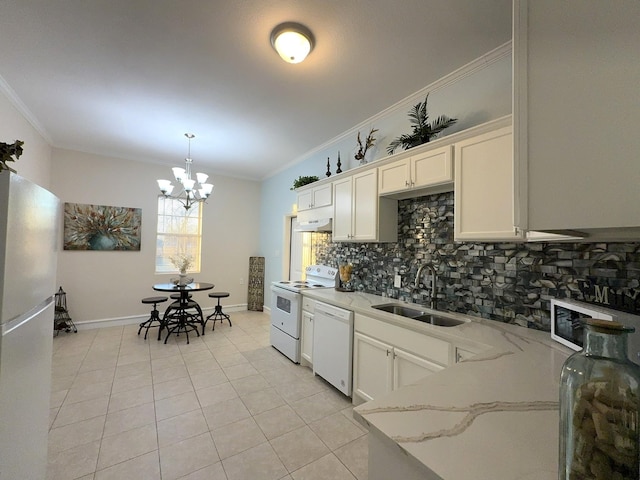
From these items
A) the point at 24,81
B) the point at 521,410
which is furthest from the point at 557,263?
the point at 24,81

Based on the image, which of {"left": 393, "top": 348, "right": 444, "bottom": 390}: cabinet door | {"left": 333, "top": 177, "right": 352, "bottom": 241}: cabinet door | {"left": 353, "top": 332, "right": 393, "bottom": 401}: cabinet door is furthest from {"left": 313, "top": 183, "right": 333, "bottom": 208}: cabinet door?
{"left": 393, "top": 348, "right": 444, "bottom": 390}: cabinet door

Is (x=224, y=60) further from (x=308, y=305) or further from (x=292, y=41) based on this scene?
(x=308, y=305)

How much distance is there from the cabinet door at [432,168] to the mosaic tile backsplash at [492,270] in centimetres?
33

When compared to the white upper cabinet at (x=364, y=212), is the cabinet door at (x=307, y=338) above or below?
below

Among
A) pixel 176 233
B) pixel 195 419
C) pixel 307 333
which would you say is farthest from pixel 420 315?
pixel 176 233

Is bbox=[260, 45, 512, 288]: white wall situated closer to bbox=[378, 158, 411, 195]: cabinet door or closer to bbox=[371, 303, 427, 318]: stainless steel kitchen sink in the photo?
bbox=[378, 158, 411, 195]: cabinet door

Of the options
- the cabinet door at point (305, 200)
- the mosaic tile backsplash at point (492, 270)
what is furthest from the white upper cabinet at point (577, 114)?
the cabinet door at point (305, 200)

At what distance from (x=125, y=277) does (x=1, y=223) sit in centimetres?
454

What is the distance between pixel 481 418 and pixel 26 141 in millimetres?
5100

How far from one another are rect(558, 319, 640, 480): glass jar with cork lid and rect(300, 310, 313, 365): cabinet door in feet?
8.76

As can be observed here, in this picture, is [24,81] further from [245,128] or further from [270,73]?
[270,73]

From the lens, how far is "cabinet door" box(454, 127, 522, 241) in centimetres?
174

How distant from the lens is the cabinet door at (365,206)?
8.89 feet

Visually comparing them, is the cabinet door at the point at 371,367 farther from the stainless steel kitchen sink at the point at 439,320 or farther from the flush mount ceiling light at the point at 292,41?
the flush mount ceiling light at the point at 292,41
